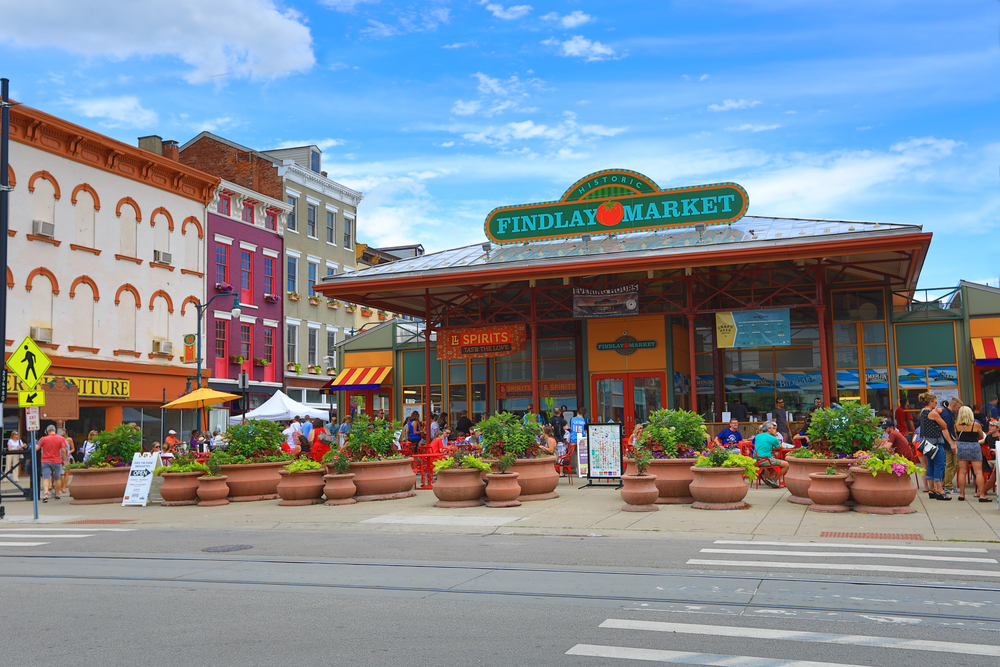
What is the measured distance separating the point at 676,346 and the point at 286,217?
87.1 feet

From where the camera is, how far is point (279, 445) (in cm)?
1861

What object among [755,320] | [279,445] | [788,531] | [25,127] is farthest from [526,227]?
[25,127]

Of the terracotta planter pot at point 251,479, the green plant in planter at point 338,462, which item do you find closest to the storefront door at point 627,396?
the green plant in planter at point 338,462

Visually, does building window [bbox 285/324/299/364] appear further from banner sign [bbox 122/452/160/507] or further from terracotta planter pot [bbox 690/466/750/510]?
terracotta planter pot [bbox 690/466/750/510]

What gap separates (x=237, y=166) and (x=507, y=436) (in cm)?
3541

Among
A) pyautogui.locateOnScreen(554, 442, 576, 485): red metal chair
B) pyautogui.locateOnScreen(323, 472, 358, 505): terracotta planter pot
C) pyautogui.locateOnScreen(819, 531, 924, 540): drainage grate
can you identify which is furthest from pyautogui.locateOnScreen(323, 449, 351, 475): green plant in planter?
pyautogui.locateOnScreen(819, 531, 924, 540): drainage grate

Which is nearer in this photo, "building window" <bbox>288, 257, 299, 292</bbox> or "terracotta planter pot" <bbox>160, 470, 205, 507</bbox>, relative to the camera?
"terracotta planter pot" <bbox>160, 470, 205, 507</bbox>

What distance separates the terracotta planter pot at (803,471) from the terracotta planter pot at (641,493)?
228 centimetres

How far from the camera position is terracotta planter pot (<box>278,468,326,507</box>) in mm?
16781

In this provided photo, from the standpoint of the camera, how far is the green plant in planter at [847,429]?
45.2 feet

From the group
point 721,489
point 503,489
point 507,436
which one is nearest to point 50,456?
point 507,436

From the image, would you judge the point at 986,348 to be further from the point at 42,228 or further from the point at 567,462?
the point at 42,228

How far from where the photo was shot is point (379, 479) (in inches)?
666

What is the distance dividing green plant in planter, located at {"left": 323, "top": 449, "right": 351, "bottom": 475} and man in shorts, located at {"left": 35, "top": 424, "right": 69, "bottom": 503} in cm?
819
